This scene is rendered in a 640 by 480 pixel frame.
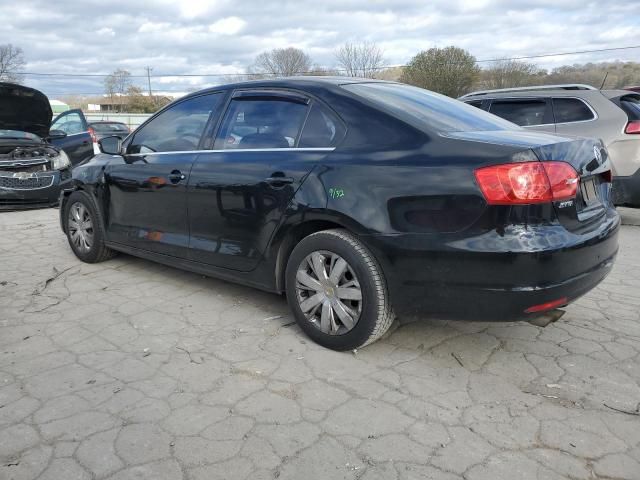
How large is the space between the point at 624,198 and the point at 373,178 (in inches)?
191

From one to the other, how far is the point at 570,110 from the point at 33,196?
25.4 ft

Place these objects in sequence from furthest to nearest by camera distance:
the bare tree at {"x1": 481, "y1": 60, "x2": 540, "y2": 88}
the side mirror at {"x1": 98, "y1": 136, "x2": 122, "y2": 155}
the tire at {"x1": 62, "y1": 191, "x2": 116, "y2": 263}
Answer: the bare tree at {"x1": 481, "y1": 60, "x2": 540, "y2": 88}
the tire at {"x1": 62, "y1": 191, "x2": 116, "y2": 263}
the side mirror at {"x1": 98, "y1": 136, "x2": 122, "y2": 155}

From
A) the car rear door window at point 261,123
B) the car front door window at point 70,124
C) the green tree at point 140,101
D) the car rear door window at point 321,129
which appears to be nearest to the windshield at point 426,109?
the car rear door window at point 321,129

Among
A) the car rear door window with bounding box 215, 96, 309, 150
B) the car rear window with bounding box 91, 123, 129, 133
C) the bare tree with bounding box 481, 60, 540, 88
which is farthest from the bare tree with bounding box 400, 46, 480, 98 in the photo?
the car rear door window with bounding box 215, 96, 309, 150

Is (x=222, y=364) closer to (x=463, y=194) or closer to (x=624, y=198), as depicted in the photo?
(x=463, y=194)

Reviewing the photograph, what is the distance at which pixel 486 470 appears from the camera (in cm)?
217

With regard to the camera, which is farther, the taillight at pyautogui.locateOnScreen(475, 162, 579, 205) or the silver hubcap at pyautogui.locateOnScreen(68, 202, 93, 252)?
the silver hubcap at pyautogui.locateOnScreen(68, 202, 93, 252)

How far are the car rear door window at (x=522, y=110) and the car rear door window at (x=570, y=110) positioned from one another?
0.55ft

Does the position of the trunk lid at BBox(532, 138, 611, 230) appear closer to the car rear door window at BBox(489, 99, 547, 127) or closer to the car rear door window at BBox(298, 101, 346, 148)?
the car rear door window at BBox(298, 101, 346, 148)

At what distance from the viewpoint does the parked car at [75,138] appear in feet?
32.6

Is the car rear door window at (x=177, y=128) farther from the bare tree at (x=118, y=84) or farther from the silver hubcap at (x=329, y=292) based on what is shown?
the bare tree at (x=118, y=84)

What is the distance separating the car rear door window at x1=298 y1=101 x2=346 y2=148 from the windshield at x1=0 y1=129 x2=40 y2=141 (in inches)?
271

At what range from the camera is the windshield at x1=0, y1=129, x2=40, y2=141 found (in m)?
8.34

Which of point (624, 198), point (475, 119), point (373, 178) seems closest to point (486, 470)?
point (373, 178)
